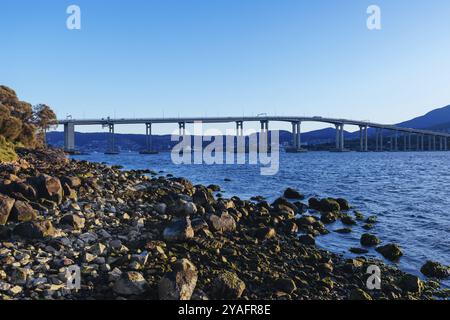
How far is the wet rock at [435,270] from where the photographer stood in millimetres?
9977

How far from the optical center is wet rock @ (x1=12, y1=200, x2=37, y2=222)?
9.22 meters

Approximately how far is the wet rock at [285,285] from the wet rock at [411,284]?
121 inches

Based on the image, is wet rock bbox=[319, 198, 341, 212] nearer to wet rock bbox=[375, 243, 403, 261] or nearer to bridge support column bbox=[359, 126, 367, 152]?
wet rock bbox=[375, 243, 403, 261]

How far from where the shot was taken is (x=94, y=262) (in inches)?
299

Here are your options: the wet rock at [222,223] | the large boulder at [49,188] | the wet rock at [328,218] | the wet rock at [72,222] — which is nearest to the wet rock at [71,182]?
the large boulder at [49,188]

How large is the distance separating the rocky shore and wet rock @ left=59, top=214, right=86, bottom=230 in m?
0.03

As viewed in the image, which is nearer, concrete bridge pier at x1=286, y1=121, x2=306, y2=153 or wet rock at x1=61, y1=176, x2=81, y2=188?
wet rock at x1=61, y1=176, x2=81, y2=188

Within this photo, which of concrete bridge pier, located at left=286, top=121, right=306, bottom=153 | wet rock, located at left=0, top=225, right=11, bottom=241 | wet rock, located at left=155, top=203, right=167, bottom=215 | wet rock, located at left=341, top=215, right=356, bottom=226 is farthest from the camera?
concrete bridge pier, located at left=286, top=121, right=306, bottom=153

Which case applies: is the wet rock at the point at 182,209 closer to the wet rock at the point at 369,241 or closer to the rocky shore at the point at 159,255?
the rocky shore at the point at 159,255

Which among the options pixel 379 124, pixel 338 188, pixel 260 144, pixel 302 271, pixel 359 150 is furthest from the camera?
pixel 359 150

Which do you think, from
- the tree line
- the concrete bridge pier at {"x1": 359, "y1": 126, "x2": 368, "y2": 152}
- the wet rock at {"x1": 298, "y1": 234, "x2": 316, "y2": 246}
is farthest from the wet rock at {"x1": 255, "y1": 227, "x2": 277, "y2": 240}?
the concrete bridge pier at {"x1": 359, "y1": 126, "x2": 368, "y2": 152}
